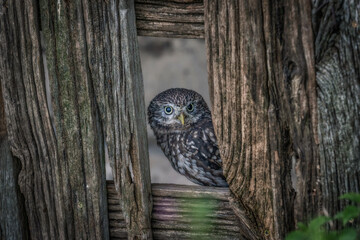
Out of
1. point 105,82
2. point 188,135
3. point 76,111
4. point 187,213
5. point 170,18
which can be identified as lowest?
point 187,213

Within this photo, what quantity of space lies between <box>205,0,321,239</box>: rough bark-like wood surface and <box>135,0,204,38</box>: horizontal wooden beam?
14 cm

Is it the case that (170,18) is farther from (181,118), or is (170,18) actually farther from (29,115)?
(181,118)

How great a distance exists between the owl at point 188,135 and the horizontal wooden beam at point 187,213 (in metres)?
1.15

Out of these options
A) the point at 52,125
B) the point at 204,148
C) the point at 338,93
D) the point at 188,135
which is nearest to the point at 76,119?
the point at 52,125

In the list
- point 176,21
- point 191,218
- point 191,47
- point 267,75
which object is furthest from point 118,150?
point 191,47

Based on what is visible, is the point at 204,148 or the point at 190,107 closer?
the point at 204,148

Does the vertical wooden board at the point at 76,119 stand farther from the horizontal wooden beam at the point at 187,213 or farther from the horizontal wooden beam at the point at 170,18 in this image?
the horizontal wooden beam at the point at 170,18

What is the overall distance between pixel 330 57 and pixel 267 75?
0.27 metres

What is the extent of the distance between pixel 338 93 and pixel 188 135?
87.0 inches

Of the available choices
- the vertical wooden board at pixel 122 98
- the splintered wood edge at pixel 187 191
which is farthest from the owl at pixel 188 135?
the vertical wooden board at pixel 122 98

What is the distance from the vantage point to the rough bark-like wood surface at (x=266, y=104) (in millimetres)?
2016

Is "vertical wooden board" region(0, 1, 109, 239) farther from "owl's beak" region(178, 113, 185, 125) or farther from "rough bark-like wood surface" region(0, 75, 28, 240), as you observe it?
"owl's beak" region(178, 113, 185, 125)

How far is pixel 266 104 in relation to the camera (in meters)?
2.13

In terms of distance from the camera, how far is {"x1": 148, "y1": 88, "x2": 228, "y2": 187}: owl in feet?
12.6
